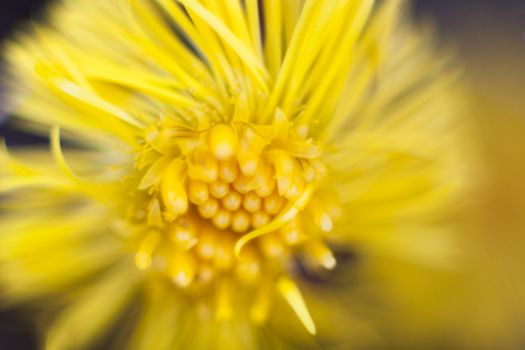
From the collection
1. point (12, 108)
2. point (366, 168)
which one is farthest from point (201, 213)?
point (12, 108)

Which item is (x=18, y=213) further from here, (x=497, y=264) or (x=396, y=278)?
(x=497, y=264)

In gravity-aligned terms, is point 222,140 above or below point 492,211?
above

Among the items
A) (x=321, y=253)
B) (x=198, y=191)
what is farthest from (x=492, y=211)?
(x=198, y=191)

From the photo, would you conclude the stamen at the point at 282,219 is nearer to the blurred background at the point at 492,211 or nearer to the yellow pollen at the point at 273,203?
the yellow pollen at the point at 273,203

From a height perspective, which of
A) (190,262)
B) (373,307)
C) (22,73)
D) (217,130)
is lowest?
(373,307)

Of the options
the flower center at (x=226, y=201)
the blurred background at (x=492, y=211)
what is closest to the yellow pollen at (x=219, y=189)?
the flower center at (x=226, y=201)

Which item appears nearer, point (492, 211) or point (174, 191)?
point (174, 191)

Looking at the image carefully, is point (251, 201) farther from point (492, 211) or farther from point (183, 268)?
point (492, 211)
